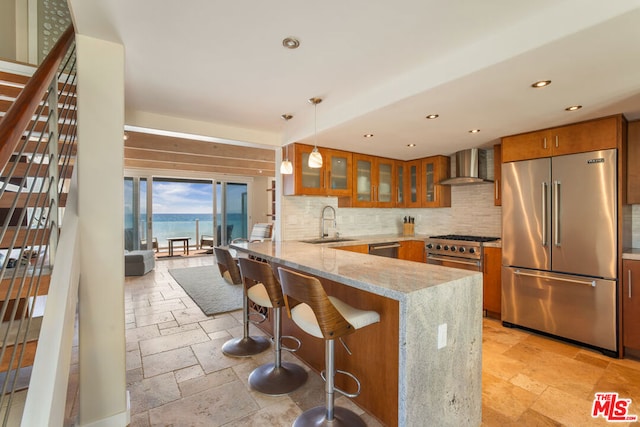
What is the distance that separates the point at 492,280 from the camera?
12.0ft

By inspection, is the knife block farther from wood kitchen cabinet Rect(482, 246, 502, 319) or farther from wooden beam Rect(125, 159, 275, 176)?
wooden beam Rect(125, 159, 275, 176)

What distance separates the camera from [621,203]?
2.73 m

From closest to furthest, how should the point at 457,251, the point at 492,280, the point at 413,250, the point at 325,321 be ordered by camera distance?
the point at 325,321
the point at 492,280
the point at 457,251
the point at 413,250

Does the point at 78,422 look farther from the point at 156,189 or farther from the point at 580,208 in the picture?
the point at 156,189

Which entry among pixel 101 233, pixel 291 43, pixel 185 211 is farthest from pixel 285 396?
pixel 185 211

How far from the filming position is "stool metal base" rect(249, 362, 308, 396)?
2.19 metres

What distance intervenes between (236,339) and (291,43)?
2674 millimetres

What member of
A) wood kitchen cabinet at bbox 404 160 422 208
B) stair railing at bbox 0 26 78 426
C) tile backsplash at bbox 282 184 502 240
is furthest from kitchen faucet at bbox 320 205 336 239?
stair railing at bbox 0 26 78 426

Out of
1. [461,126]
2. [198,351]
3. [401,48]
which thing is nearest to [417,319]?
[401,48]

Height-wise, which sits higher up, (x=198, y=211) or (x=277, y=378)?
(x=198, y=211)

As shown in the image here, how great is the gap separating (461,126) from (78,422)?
12.9 ft

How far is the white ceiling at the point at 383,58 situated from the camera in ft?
5.23

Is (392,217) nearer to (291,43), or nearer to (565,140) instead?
(565,140)

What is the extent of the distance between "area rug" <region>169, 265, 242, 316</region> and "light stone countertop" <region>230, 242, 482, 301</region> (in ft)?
6.66
